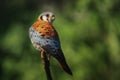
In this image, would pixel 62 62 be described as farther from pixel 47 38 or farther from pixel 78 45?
pixel 78 45

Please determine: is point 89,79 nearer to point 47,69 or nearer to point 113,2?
point 113,2

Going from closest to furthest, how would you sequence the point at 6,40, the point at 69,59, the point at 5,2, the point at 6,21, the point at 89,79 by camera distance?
the point at 69,59 → the point at 89,79 → the point at 6,40 → the point at 6,21 → the point at 5,2

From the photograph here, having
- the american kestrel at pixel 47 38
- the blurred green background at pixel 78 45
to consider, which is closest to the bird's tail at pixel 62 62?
the american kestrel at pixel 47 38

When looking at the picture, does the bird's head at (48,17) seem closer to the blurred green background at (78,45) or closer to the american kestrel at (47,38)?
the american kestrel at (47,38)

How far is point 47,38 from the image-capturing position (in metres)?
1.14

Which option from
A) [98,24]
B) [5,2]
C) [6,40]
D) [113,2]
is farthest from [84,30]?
[5,2]

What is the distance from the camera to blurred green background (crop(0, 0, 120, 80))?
3.96 meters

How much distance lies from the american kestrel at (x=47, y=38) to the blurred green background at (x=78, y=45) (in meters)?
2.51

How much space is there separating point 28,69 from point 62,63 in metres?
3.10

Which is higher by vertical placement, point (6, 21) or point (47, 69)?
point (6, 21)

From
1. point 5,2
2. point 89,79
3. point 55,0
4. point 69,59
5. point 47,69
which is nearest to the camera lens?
point 47,69

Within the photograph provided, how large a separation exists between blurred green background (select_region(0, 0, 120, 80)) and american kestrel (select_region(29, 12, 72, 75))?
2.51 meters

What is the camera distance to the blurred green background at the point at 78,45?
156 inches

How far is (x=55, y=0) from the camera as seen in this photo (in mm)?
6504
